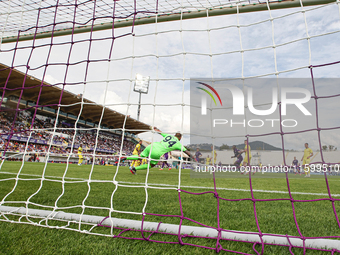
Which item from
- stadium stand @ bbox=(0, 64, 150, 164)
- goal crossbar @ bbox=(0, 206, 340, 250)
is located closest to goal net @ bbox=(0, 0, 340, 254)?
goal crossbar @ bbox=(0, 206, 340, 250)

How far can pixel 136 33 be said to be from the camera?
2.86 meters

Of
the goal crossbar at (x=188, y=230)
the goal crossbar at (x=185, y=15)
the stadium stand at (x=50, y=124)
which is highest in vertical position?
the stadium stand at (x=50, y=124)

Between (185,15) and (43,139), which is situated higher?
(43,139)

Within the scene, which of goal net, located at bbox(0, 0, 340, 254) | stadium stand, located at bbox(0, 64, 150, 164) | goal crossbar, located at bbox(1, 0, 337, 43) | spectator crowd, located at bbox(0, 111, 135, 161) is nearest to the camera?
goal net, located at bbox(0, 0, 340, 254)

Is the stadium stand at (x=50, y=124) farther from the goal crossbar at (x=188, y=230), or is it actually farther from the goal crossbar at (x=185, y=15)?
the goal crossbar at (x=188, y=230)

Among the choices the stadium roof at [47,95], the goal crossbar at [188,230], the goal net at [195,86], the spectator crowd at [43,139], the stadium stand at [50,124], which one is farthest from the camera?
the spectator crowd at [43,139]

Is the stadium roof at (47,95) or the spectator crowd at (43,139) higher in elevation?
the stadium roof at (47,95)

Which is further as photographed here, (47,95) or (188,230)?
(47,95)

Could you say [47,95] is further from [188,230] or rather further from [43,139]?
[188,230]

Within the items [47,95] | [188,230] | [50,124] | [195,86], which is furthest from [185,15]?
[50,124]

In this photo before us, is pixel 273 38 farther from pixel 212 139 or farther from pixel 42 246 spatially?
pixel 42 246

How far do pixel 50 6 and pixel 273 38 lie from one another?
331cm

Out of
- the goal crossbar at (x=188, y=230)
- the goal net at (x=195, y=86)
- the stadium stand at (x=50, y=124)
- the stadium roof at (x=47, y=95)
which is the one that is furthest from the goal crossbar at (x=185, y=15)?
the stadium stand at (x=50, y=124)

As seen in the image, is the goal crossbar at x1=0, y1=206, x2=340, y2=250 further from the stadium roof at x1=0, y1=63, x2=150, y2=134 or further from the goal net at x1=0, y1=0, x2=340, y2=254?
the stadium roof at x1=0, y1=63, x2=150, y2=134
